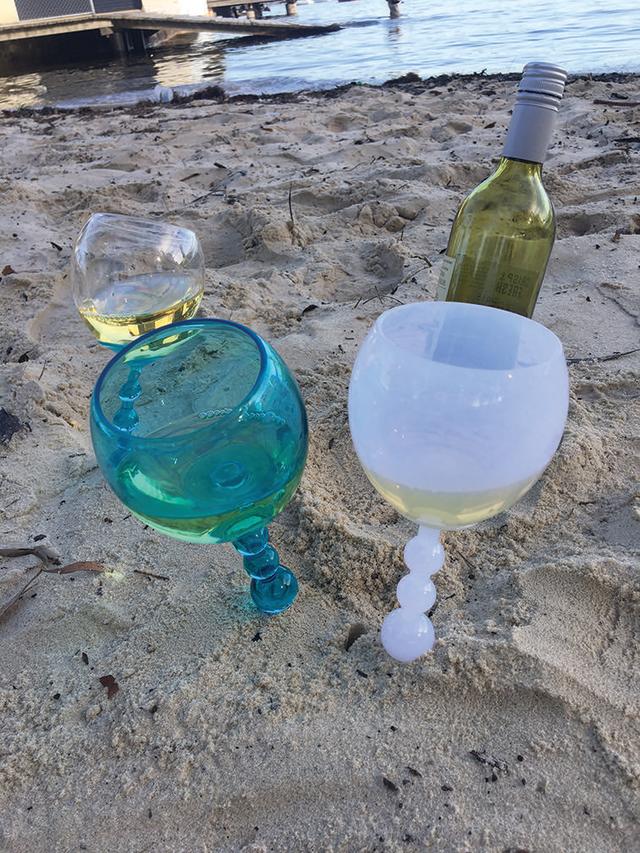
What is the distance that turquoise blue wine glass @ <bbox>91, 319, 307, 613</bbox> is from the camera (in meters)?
0.81

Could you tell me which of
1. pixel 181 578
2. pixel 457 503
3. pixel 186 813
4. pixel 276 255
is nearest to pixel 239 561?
pixel 181 578

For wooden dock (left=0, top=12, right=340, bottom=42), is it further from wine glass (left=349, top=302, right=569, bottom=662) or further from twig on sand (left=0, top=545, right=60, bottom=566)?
wine glass (left=349, top=302, right=569, bottom=662)

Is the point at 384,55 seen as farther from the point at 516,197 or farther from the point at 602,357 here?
the point at 516,197

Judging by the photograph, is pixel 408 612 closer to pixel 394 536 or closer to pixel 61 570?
pixel 394 536

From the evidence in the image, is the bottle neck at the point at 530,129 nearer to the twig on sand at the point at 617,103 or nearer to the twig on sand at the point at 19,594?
the twig on sand at the point at 19,594

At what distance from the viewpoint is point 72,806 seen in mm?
834

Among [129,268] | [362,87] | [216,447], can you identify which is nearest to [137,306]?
[129,268]

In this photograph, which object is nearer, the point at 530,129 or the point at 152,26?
the point at 530,129

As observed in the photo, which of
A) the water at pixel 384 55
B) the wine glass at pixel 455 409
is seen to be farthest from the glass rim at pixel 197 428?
the water at pixel 384 55

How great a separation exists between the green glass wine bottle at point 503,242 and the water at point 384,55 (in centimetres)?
625

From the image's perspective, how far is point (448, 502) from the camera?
0.73 metres

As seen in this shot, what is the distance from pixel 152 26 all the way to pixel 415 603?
1771 cm

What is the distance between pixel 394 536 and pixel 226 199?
2358 millimetres

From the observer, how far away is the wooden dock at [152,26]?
14.4m
